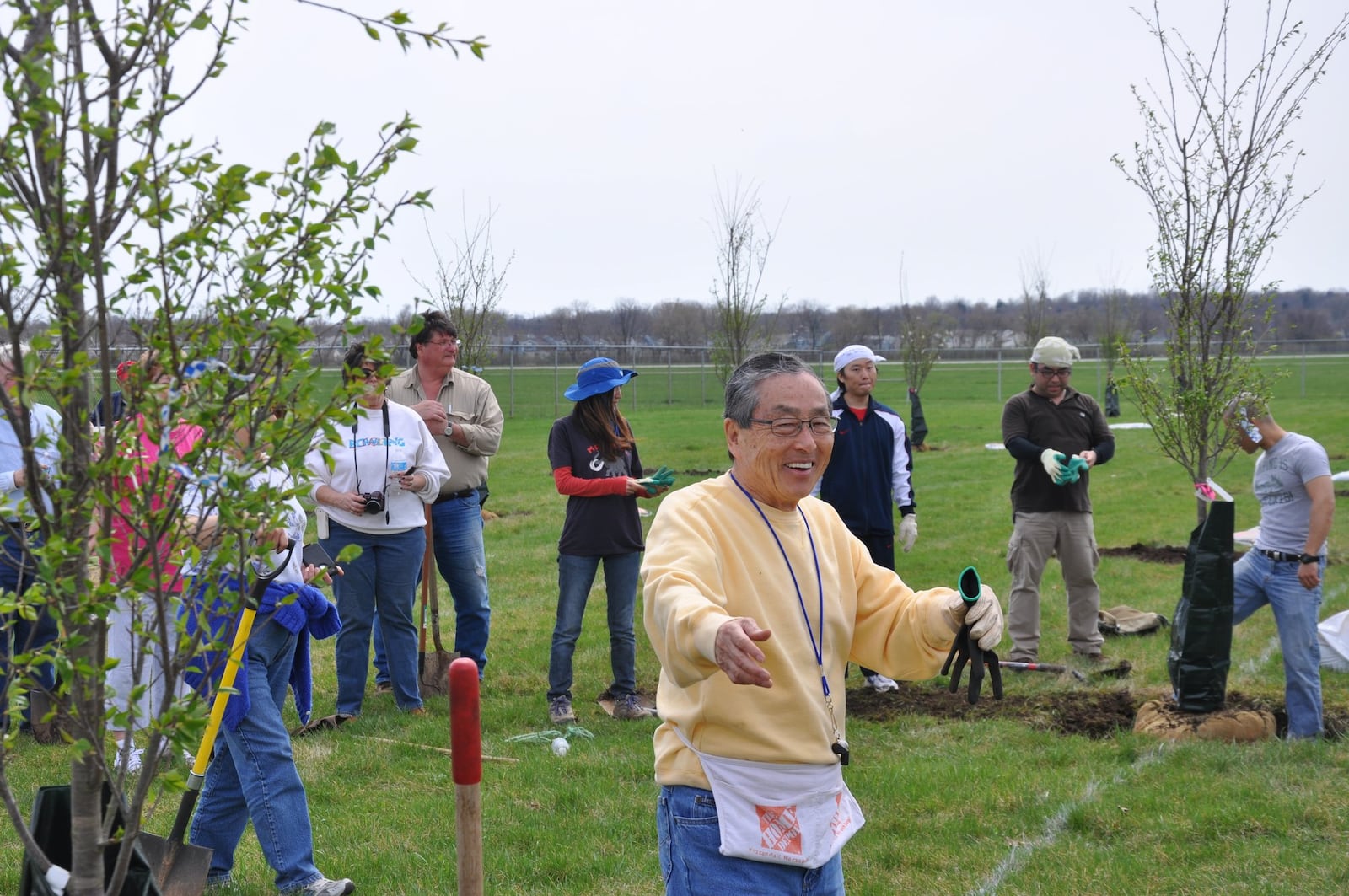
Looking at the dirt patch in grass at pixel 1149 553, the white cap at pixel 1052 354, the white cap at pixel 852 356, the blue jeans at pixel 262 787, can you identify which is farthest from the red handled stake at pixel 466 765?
the dirt patch in grass at pixel 1149 553

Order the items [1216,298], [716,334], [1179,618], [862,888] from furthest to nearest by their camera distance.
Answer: [716,334]
[1216,298]
[1179,618]
[862,888]

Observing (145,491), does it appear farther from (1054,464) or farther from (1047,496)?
(1047,496)

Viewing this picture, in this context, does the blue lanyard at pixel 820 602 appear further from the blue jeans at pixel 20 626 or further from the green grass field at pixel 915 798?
the green grass field at pixel 915 798

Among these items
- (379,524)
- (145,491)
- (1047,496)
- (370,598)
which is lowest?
(370,598)

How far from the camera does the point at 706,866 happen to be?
297 centimetres

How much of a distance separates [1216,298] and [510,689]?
5.31m

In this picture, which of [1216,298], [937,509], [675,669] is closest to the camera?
[675,669]

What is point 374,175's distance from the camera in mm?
2740

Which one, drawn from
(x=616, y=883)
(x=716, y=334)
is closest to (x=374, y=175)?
(x=616, y=883)

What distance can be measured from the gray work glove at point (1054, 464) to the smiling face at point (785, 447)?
227 inches

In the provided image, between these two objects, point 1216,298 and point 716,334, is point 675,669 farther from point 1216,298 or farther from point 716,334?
point 716,334

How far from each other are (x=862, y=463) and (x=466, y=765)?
18.5 ft

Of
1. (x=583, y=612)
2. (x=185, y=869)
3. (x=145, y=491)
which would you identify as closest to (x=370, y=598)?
(x=583, y=612)

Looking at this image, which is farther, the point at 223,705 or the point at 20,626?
the point at 20,626
